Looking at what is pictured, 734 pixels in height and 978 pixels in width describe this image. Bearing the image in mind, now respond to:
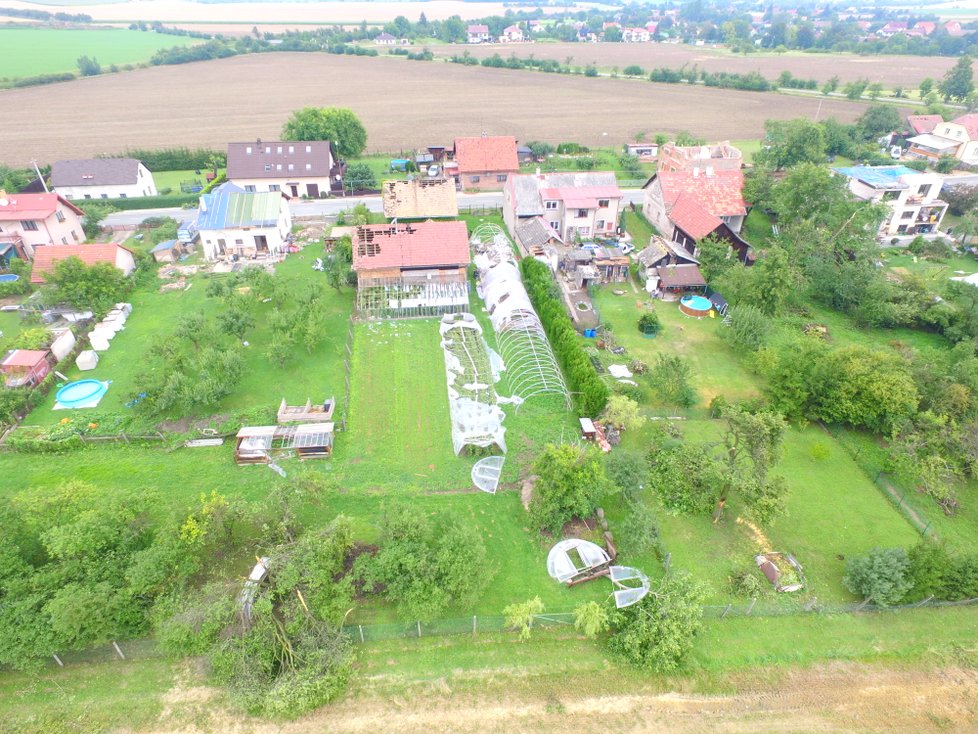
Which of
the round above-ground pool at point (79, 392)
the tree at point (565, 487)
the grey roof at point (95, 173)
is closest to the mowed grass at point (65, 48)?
the grey roof at point (95, 173)

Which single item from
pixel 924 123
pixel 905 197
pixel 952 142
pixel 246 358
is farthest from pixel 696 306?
pixel 924 123

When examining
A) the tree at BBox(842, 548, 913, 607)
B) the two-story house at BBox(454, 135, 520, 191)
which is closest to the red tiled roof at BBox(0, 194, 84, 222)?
the two-story house at BBox(454, 135, 520, 191)

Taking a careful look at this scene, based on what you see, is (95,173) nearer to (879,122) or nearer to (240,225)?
(240,225)

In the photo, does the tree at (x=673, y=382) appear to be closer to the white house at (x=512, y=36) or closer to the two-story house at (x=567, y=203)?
the two-story house at (x=567, y=203)

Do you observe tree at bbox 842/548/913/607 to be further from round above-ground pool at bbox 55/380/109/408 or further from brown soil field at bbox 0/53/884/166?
brown soil field at bbox 0/53/884/166

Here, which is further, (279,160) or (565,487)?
(279,160)
